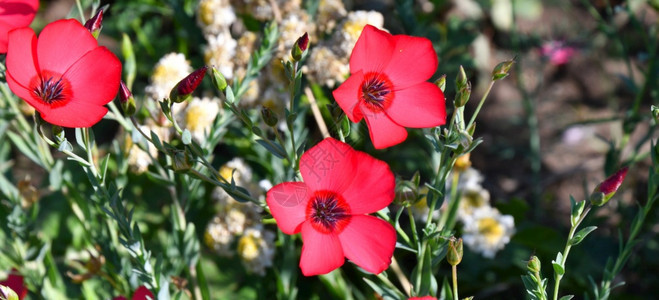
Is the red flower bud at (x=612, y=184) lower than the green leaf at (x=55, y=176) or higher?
higher

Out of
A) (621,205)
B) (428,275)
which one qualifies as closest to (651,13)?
(621,205)

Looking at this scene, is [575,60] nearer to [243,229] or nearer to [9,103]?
[243,229]

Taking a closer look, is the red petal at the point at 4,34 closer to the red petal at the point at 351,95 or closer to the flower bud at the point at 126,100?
the flower bud at the point at 126,100

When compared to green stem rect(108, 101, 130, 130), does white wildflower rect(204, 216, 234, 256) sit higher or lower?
lower

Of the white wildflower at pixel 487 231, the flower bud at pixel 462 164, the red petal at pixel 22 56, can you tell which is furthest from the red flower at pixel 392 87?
the white wildflower at pixel 487 231

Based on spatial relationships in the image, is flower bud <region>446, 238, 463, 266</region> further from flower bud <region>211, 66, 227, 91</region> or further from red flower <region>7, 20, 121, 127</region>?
red flower <region>7, 20, 121, 127</region>

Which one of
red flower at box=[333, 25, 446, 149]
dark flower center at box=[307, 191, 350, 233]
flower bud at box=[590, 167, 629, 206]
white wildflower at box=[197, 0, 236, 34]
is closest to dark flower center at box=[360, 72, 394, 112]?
red flower at box=[333, 25, 446, 149]
